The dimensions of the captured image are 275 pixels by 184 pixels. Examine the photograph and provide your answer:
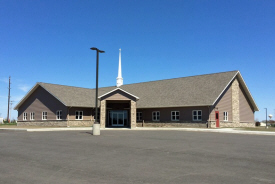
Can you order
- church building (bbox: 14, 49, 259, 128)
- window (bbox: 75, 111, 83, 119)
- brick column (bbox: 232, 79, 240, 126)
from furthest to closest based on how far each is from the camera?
window (bbox: 75, 111, 83, 119)
brick column (bbox: 232, 79, 240, 126)
church building (bbox: 14, 49, 259, 128)

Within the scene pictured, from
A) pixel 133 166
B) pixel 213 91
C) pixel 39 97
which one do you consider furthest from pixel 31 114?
pixel 133 166

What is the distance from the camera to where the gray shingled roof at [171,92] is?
33.6m

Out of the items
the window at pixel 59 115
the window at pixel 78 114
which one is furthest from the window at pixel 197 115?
the window at pixel 59 115

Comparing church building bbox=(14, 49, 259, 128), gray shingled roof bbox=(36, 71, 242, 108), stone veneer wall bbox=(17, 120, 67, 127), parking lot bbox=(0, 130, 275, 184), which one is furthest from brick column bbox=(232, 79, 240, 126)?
parking lot bbox=(0, 130, 275, 184)

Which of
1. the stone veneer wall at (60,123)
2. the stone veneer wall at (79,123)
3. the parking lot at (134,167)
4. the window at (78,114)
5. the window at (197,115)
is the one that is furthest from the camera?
the window at (78,114)

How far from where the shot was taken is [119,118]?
39.7 metres

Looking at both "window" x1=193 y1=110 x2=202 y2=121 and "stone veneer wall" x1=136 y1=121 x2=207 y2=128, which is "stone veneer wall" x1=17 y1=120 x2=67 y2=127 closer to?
"stone veneer wall" x1=136 y1=121 x2=207 y2=128

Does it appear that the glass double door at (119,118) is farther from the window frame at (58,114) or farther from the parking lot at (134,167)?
the parking lot at (134,167)

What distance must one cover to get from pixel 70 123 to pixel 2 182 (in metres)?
31.6

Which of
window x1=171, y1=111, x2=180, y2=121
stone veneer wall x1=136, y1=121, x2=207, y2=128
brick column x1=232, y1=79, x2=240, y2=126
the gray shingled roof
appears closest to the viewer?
stone veneer wall x1=136, y1=121, x2=207, y2=128

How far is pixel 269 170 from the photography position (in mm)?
7738

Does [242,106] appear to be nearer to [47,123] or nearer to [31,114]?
[47,123]

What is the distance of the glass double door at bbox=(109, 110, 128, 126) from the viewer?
3959cm

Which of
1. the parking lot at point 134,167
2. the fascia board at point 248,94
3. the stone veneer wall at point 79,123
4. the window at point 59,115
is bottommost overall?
the parking lot at point 134,167
